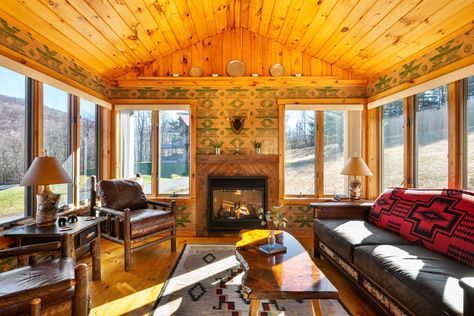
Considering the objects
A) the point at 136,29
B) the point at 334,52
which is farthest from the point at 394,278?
the point at 136,29

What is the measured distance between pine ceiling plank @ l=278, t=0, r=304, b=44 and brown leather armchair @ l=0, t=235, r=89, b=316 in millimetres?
3291

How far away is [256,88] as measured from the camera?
4188 mm

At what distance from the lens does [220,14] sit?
144 inches

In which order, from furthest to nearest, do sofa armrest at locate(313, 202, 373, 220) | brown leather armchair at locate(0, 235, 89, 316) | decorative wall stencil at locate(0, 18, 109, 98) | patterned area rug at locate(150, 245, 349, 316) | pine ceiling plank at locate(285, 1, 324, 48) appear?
1. sofa armrest at locate(313, 202, 373, 220)
2. pine ceiling plank at locate(285, 1, 324, 48)
3. decorative wall stencil at locate(0, 18, 109, 98)
4. patterned area rug at locate(150, 245, 349, 316)
5. brown leather armchair at locate(0, 235, 89, 316)

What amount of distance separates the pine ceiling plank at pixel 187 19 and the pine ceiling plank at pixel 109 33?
67 centimetres

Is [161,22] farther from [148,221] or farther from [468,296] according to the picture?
[468,296]

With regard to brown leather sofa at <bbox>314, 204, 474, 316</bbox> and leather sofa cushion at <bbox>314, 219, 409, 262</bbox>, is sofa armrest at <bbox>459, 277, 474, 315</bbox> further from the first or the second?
leather sofa cushion at <bbox>314, 219, 409, 262</bbox>

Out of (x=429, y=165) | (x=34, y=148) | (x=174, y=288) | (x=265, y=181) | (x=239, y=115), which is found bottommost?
(x=174, y=288)

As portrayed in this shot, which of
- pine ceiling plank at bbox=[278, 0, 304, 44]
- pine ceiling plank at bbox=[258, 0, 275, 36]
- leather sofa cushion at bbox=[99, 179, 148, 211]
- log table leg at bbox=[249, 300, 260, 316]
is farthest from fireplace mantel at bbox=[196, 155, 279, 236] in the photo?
log table leg at bbox=[249, 300, 260, 316]

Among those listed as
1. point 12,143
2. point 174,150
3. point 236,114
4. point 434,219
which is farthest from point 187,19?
point 434,219

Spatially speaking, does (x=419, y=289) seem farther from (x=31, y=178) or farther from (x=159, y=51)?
(x=159, y=51)

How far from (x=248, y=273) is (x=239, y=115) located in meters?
2.83

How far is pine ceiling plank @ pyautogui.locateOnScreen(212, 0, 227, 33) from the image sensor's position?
3399mm

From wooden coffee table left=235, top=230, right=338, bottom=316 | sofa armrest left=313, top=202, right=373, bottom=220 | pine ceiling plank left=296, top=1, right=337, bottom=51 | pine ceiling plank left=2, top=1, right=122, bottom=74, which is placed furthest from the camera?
sofa armrest left=313, top=202, right=373, bottom=220
